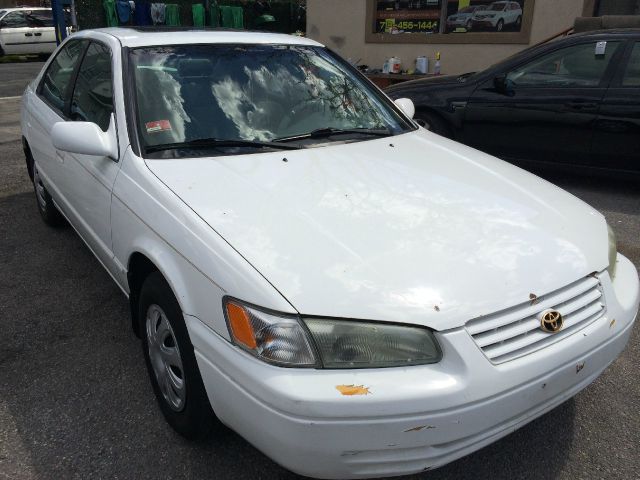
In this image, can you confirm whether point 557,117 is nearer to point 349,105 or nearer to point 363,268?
point 349,105

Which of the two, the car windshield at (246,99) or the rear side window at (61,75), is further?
the rear side window at (61,75)

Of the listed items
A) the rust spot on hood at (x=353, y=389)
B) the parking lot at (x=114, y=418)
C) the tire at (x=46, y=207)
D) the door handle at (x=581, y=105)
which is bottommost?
the parking lot at (x=114, y=418)

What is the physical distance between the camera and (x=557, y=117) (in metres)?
5.52

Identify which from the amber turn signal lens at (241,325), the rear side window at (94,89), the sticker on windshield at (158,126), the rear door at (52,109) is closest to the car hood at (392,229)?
the amber turn signal lens at (241,325)

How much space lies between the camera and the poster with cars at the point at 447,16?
9516mm

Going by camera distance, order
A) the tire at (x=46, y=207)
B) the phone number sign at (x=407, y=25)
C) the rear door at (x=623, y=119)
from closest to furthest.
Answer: the tire at (x=46, y=207)
the rear door at (x=623, y=119)
the phone number sign at (x=407, y=25)

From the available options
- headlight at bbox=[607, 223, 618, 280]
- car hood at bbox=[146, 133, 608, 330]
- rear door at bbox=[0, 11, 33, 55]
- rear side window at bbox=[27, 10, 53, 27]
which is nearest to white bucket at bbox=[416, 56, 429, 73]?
car hood at bbox=[146, 133, 608, 330]

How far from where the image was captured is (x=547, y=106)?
18.2 ft

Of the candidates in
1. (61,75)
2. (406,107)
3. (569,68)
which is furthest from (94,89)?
(569,68)

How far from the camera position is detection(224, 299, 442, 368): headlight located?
1.71m

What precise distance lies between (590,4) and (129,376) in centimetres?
901

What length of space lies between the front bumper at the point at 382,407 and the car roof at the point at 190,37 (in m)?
1.83

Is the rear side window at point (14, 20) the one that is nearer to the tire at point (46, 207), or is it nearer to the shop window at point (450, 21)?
the shop window at point (450, 21)

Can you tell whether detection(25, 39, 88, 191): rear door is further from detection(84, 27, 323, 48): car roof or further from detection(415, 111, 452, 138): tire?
detection(415, 111, 452, 138): tire
